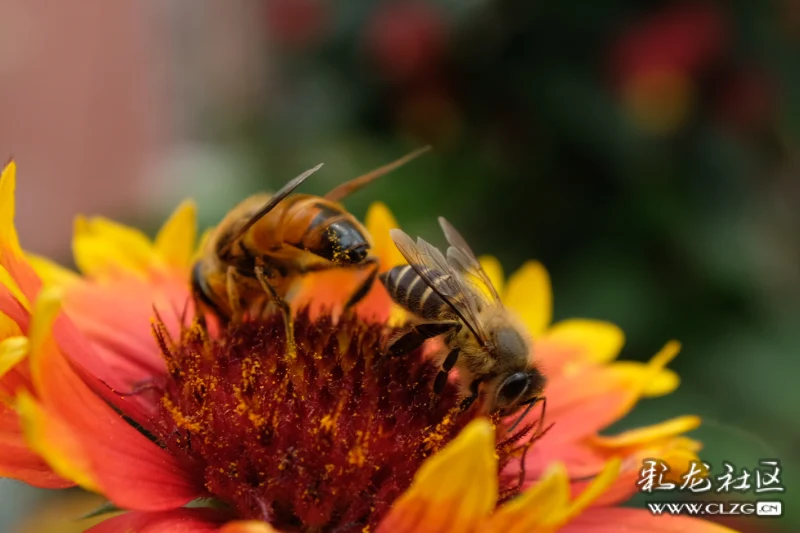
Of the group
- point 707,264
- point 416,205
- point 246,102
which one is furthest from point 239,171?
point 707,264

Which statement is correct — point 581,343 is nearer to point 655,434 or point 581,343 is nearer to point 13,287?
point 655,434

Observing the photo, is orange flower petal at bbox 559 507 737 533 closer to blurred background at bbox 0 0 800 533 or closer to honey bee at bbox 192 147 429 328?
honey bee at bbox 192 147 429 328

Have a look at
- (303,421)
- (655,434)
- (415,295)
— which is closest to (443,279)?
(415,295)

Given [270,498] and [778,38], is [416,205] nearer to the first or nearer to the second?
[778,38]

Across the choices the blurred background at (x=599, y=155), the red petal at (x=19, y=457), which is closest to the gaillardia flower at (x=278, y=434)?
the red petal at (x=19, y=457)

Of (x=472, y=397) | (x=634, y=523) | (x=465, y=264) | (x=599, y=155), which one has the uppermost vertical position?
(x=599, y=155)

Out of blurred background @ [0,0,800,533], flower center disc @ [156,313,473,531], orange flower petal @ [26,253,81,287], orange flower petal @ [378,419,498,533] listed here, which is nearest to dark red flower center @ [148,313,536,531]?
flower center disc @ [156,313,473,531]
